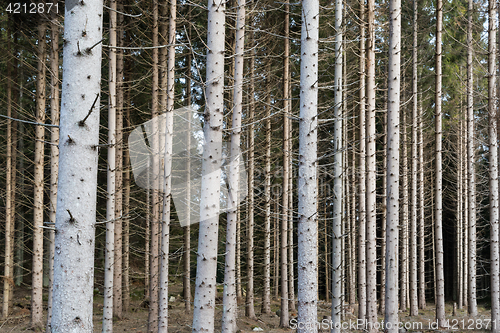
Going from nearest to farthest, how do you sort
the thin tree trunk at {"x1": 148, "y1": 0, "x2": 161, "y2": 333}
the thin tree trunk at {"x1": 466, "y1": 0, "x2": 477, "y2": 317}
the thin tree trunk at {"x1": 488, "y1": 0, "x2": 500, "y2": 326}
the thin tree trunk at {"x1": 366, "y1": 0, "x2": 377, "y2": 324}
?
1. the thin tree trunk at {"x1": 366, "y1": 0, "x2": 377, "y2": 324}
2. the thin tree trunk at {"x1": 148, "y1": 0, "x2": 161, "y2": 333}
3. the thin tree trunk at {"x1": 488, "y1": 0, "x2": 500, "y2": 326}
4. the thin tree trunk at {"x1": 466, "y1": 0, "x2": 477, "y2": 317}

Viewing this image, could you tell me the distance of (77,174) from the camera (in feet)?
8.96

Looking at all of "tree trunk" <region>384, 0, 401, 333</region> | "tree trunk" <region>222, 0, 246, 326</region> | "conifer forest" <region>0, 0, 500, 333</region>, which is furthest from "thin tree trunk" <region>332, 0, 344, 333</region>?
"tree trunk" <region>222, 0, 246, 326</region>

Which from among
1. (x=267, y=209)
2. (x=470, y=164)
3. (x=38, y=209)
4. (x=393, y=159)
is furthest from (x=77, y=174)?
(x=470, y=164)

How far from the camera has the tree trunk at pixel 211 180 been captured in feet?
14.3

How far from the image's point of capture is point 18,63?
1194cm

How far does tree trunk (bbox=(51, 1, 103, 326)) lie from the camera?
8.59 feet

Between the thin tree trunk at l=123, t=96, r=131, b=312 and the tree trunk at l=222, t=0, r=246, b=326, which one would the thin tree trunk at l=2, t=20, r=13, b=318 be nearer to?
the thin tree trunk at l=123, t=96, r=131, b=312

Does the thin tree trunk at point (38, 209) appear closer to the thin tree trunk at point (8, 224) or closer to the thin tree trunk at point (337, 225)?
the thin tree trunk at point (8, 224)

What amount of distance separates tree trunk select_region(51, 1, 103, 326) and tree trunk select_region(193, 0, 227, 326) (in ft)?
5.67

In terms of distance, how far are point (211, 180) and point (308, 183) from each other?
138 centimetres

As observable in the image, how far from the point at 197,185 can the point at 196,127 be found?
2.10 metres

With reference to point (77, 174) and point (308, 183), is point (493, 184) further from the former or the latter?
point (77, 174)

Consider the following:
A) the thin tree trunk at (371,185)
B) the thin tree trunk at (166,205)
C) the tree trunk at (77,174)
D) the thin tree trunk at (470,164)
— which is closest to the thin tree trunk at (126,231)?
the thin tree trunk at (166,205)

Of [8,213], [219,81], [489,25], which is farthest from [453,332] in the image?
[8,213]
